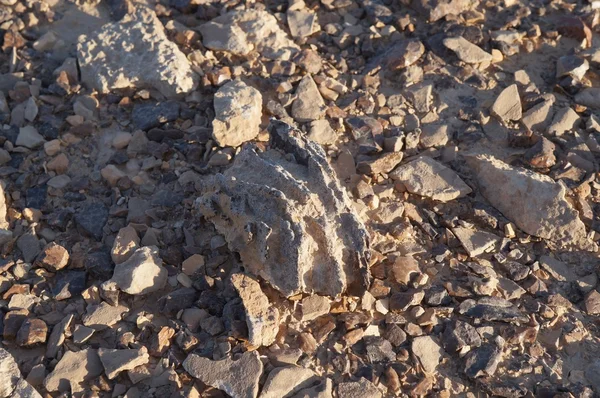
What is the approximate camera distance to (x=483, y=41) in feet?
14.5

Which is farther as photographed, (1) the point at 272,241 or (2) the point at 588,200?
(2) the point at 588,200

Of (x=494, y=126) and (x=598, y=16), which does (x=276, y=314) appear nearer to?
(x=494, y=126)

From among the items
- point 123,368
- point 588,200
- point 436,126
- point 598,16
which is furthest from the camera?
point 598,16

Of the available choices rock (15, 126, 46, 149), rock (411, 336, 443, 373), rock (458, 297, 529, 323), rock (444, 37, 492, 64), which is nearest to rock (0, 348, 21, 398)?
rock (15, 126, 46, 149)

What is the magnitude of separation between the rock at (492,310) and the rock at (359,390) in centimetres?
56

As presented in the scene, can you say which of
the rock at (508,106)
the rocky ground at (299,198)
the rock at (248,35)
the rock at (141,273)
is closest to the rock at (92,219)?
the rocky ground at (299,198)

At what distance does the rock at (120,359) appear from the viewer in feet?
9.40

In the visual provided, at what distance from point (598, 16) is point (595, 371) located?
2.62 m

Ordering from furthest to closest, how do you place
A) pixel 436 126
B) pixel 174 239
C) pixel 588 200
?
1. pixel 436 126
2. pixel 588 200
3. pixel 174 239

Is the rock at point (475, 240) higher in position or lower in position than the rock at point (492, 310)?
higher

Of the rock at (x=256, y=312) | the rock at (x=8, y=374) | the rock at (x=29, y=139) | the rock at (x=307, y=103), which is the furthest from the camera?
the rock at (x=307, y=103)

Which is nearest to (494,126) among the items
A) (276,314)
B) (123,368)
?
(276,314)

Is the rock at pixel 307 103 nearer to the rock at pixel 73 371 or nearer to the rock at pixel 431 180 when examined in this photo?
the rock at pixel 431 180

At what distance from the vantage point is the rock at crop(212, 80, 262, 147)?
3672mm
